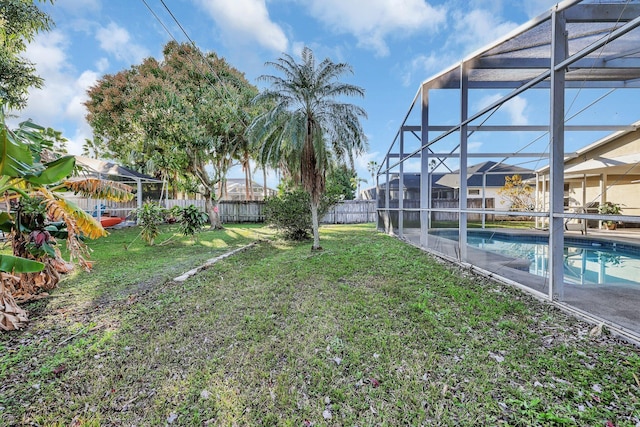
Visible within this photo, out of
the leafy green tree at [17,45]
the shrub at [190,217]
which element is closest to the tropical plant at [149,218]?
the shrub at [190,217]

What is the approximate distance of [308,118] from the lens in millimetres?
7824

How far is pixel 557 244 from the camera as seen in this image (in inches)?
146

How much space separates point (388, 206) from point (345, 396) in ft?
35.3

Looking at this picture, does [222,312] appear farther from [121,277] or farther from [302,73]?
[302,73]

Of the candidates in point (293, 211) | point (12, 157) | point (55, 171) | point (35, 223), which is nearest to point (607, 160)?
point (293, 211)

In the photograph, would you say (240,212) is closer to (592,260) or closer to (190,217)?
(190,217)

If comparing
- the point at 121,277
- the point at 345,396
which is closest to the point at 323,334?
the point at 345,396

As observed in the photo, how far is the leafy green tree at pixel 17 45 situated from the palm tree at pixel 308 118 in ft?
27.5

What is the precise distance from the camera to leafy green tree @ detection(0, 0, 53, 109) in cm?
856

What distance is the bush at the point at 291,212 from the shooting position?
10141 mm

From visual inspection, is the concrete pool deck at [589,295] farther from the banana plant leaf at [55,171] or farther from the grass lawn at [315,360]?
the banana plant leaf at [55,171]

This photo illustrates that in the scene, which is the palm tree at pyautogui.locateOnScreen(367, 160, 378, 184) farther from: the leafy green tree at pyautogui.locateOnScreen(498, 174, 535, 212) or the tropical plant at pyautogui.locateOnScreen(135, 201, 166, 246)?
the tropical plant at pyautogui.locateOnScreen(135, 201, 166, 246)

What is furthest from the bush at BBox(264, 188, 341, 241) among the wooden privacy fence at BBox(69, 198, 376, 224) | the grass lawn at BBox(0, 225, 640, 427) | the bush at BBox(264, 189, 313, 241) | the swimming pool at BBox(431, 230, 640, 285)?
the wooden privacy fence at BBox(69, 198, 376, 224)

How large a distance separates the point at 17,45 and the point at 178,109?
17.2 ft
